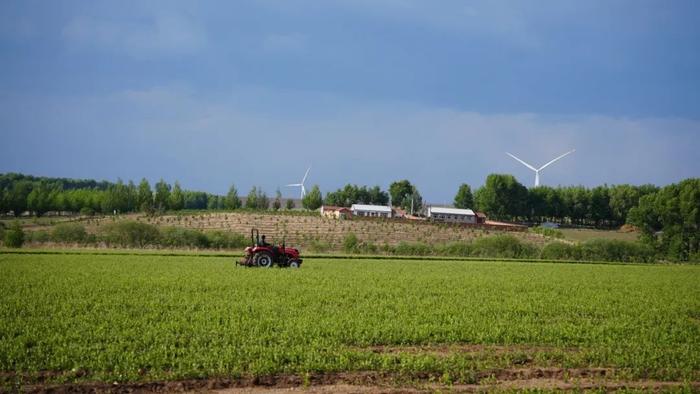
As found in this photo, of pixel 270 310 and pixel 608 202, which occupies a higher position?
pixel 608 202

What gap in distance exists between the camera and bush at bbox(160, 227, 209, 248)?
6831cm

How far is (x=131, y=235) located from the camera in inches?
2655

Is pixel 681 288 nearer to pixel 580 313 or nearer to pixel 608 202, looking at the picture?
pixel 580 313

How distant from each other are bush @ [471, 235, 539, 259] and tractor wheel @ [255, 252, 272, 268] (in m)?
42.5

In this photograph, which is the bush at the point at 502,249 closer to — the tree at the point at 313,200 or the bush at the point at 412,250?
the bush at the point at 412,250

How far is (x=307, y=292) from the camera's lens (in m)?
24.8

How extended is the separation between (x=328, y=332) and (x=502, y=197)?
5963 inches

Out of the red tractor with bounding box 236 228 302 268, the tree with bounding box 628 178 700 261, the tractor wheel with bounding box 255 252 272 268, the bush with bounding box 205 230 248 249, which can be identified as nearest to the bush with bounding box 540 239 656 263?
the tree with bounding box 628 178 700 261

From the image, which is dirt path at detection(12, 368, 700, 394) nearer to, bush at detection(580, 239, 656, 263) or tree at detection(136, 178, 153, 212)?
bush at detection(580, 239, 656, 263)

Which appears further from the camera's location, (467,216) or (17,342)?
(467,216)

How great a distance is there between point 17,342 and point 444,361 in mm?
9840

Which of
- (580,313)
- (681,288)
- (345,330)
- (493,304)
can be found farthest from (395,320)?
(681,288)

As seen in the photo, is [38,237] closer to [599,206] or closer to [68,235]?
[68,235]

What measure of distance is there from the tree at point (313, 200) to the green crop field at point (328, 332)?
5348 inches
